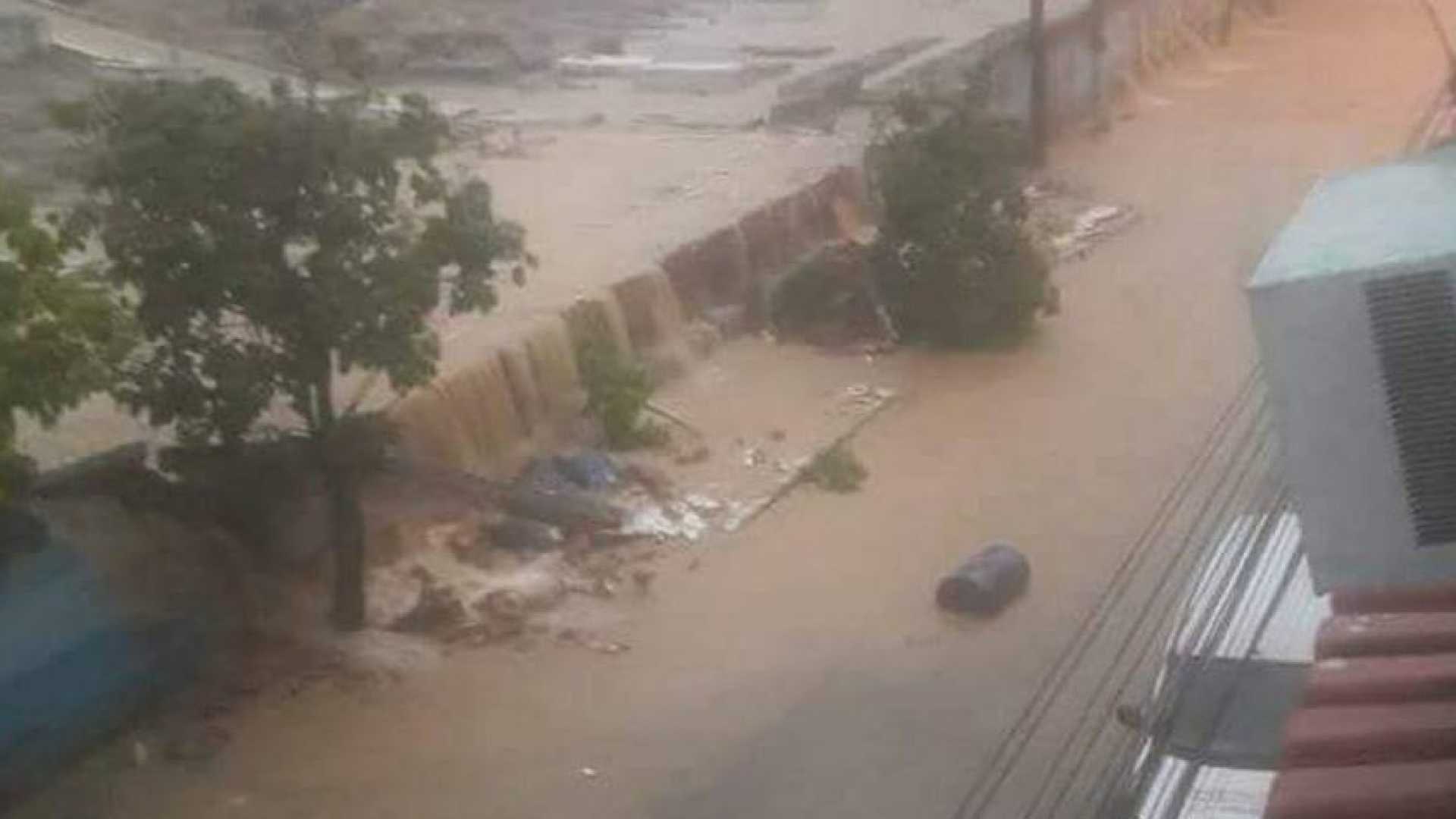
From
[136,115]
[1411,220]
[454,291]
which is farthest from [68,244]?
[1411,220]

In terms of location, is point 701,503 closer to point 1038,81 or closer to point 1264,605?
point 1264,605

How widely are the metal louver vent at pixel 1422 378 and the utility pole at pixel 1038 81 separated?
18.2 meters

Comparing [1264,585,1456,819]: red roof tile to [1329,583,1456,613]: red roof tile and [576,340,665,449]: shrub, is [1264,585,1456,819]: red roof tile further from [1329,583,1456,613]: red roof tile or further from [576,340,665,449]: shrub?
[576,340,665,449]: shrub

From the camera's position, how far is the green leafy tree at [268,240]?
11117 millimetres

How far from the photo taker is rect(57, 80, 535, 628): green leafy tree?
11117 mm

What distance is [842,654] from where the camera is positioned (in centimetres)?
1227

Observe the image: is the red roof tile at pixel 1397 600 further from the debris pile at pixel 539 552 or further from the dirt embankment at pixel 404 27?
the dirt embankment at pixel 404 27

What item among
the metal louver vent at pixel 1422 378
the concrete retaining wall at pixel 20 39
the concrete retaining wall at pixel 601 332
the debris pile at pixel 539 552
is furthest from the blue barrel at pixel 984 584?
the concrete retaining wall at pixel 20 39

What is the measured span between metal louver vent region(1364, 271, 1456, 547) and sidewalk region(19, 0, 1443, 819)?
19.5 feet

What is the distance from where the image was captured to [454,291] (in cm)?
1172

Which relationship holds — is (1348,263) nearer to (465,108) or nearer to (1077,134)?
(465,108)

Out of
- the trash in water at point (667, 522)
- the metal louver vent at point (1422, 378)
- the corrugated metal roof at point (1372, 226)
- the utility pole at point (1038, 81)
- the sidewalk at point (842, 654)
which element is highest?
the corrugated metal roof at point (1372, 226)

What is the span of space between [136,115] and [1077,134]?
48.3 feet

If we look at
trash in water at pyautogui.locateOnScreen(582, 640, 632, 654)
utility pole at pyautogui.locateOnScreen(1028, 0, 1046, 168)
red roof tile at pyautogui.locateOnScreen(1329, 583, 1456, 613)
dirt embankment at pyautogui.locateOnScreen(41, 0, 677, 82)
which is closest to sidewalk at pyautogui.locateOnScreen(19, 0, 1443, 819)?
trash in water at pyautogui.locateOnScreen(582, 640, 632, 654)
